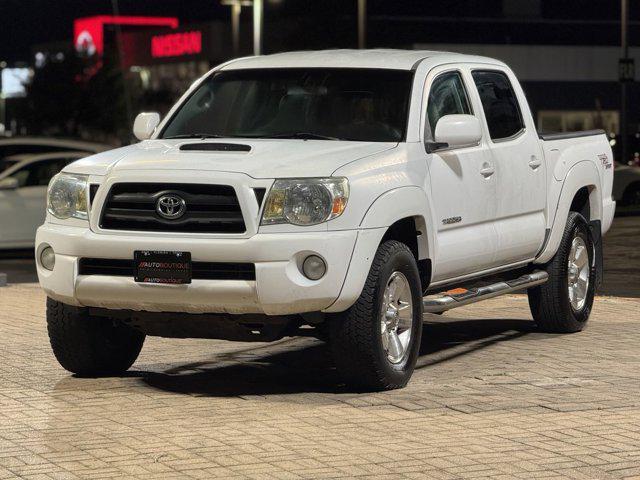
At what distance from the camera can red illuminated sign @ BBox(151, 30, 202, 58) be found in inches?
3661

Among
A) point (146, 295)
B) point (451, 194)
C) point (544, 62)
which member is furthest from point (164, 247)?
point (544, 62)

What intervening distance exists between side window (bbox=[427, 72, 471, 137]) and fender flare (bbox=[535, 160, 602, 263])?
138cm

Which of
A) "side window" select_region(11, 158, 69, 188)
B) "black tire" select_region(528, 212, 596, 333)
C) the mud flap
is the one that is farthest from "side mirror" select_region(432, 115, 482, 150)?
"side window" select_region(11, 158, 69, 188)

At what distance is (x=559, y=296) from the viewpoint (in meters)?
12.2

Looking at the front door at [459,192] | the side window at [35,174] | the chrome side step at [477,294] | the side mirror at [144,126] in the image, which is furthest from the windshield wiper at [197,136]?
the side window at [35,174]

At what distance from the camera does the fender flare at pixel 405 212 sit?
9180 millimetres

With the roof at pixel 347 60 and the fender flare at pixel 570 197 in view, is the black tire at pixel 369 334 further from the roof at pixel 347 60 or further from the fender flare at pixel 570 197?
the fender flare at pixel 570 197

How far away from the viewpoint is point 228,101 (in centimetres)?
1073

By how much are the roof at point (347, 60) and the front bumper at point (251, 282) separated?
178 cm

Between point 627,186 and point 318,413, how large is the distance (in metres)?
26.7

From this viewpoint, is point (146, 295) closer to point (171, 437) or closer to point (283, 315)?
point (283, 315)

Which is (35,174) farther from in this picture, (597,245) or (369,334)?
(369,334)

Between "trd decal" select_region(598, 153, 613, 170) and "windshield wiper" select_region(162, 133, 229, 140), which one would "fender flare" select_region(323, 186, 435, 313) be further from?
"trd decal" select_region(598, 153, 613, 170)

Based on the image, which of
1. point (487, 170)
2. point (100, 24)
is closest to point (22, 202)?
point (487, 170)
